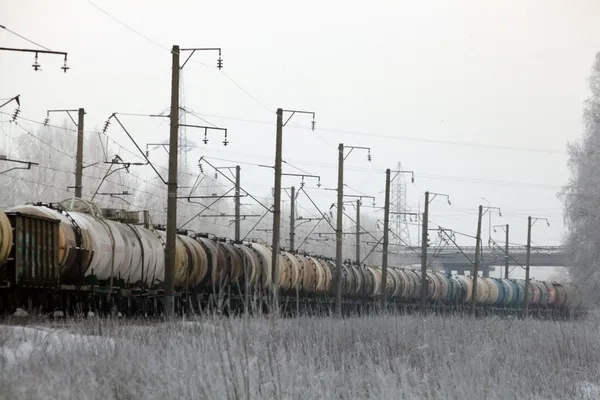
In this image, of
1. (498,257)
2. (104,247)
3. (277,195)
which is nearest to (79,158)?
(277,195)

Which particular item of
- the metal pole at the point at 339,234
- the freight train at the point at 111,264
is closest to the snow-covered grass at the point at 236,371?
the freight train at the point at 111,264

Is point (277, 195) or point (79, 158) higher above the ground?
point (79, 158)

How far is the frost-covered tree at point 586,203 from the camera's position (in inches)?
1725

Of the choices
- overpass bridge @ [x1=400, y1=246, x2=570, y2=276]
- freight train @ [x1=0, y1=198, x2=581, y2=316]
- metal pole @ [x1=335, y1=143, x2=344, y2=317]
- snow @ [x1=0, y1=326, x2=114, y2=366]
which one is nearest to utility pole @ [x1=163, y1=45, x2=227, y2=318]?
freight train @ [x1=0, y1=198, x2=581, y2=316]

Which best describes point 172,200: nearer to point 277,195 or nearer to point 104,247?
point 104,247

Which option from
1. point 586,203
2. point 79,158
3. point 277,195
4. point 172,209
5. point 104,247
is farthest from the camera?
point 586,203

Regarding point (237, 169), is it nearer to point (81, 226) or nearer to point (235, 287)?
point (235, 287)

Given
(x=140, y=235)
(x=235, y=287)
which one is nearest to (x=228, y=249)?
(x=235, y=287)

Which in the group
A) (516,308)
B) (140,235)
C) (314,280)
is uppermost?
(140,235)

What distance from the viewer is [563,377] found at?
522 inches

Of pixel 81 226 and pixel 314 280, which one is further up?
pixel 81 226

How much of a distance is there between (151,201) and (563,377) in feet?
244

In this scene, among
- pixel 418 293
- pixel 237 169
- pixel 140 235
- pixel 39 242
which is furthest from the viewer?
pixel 418 293

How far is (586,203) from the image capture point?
44719 mm
